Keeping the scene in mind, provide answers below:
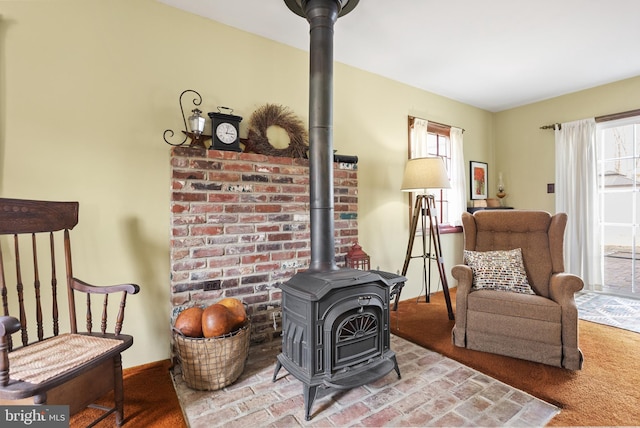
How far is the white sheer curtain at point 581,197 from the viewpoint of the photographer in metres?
3.74

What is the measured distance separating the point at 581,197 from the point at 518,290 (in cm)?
236

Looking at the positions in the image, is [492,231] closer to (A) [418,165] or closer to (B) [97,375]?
(A) [418,165]

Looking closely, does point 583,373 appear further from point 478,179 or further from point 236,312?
point 478,179

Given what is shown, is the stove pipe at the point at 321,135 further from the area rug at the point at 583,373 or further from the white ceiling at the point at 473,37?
the area rug at the point at 583,373

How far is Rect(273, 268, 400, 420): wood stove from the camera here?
163cm

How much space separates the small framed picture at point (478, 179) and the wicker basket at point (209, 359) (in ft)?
12.7

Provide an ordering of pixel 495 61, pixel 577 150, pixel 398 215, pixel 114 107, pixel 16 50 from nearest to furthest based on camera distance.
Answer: pixel 16 50
pixel 114 107
pixel 495 61
pixel 398 215
pixel 577 150

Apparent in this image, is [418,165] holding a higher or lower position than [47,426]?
higher

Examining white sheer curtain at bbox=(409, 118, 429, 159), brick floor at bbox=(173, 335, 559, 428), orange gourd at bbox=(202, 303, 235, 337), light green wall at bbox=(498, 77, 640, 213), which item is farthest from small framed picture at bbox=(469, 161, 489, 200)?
orange gourd at bbox=(202, 303, 235, 337)

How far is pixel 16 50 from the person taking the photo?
1757mm

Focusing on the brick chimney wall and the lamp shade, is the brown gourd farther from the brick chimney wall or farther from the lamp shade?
the lamp shade

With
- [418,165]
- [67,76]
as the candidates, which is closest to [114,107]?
[67,76]

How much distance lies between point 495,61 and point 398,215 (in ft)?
6.06

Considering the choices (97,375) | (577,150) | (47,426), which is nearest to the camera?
(47,426)
